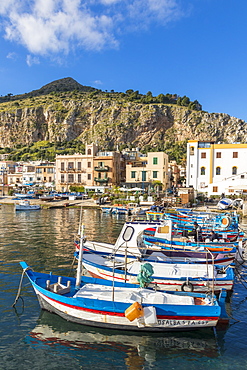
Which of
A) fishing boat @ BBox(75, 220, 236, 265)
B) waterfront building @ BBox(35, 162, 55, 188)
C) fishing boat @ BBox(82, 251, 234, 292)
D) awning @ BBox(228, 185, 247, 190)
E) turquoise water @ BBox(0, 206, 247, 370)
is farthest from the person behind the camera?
waterfront building @ BBox(35, 162, 55, 188)

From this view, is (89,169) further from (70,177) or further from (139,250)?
(139,250)

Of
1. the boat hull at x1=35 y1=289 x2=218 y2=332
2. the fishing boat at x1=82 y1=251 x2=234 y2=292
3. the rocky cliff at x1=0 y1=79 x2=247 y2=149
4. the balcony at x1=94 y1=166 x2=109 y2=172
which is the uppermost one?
the rocky cliff at x1=0 y1=79 x2=247 y2=149

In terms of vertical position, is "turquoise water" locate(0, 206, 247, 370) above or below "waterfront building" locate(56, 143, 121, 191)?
below

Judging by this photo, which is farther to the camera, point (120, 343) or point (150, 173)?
point (150, 173)

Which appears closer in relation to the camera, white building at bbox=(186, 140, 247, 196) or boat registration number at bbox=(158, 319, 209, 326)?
boat registration number at bbox=(158, 319, 209, 326)

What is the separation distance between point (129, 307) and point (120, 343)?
142cm

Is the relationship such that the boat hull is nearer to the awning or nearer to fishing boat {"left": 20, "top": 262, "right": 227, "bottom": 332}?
fishing boat {"left": 20, "top": 262, "right": 227, "bottom": 332}

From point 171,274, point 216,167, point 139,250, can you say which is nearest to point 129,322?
point 171,274

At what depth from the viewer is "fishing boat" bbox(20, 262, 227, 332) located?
11.8m

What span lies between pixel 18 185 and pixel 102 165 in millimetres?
35829

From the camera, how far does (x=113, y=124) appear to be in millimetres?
174875

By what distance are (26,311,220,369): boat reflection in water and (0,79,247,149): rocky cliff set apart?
15332 cm

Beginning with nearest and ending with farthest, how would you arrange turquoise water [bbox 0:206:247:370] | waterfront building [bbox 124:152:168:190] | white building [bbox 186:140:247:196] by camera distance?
turquoise water [bbox 0:206:247:370] < white building [bbox 186:140:247:196] < waterfront building [bbox 124:152:168:190]

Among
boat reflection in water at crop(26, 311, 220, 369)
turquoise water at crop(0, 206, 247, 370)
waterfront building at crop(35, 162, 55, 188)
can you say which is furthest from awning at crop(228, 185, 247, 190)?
waterfront building at crop(35, 162, 55, 188)
